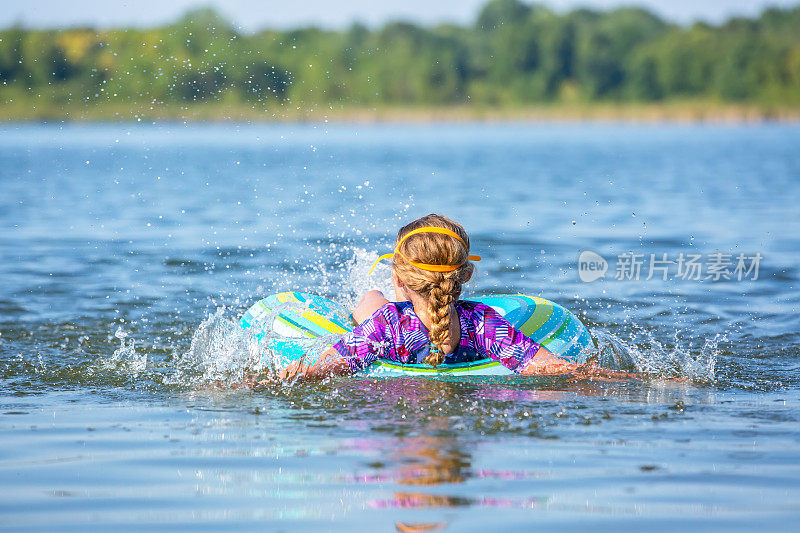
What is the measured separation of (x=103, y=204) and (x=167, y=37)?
128 feet

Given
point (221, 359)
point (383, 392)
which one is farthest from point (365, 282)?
point (383, 392)

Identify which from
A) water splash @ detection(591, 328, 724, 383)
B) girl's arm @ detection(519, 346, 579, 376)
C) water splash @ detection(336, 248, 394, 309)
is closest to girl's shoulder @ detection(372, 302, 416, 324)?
girl's arm @ detection(519, 346, 579, 376)

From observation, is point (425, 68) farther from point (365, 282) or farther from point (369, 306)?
point (369, 306)

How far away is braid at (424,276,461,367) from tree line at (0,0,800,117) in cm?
4287

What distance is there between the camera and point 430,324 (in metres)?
4.92

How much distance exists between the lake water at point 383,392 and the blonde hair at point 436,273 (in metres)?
0.48

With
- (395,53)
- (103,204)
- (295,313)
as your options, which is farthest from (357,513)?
(395,53)

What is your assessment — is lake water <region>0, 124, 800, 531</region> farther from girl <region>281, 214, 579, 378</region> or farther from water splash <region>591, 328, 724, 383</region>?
girl <region>281, 214, 579, 378</region>

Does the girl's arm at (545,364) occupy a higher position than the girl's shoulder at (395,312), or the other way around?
the girl's shoulder at (395,312)

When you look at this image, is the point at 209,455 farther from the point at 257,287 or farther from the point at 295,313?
the point at 257,287

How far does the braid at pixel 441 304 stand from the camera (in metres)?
4.74

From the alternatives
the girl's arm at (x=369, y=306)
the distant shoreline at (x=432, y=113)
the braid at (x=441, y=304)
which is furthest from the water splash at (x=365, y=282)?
the distant shoreline at (x=432, y=113)

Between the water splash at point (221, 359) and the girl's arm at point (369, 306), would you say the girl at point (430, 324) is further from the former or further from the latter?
the water splash at point (221, 359)

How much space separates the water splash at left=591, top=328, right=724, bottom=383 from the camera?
18.8 ft
